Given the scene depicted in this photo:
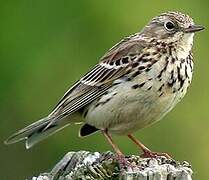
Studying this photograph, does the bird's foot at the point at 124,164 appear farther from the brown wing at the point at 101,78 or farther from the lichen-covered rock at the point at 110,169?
the brown wing at the point at 101,78

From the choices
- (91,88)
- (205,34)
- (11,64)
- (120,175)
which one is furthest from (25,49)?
(120,175)

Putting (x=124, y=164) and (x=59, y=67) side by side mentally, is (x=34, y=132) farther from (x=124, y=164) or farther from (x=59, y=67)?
(x=59, y=67)

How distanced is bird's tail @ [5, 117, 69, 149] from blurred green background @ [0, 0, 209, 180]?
3821 mm

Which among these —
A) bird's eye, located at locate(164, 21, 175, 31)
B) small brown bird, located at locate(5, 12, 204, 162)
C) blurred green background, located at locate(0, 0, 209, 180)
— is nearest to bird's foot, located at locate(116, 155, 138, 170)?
small brown bird, located at locate(5, 12, 204, 162)

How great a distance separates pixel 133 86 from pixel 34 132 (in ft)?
3.66

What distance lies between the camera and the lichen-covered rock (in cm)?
926

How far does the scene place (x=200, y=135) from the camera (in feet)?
52.7

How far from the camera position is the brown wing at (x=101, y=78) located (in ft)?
38.4

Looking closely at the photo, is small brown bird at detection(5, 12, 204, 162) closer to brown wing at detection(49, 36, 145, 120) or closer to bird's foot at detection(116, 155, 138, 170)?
brown wing at detection(49, 36, 145, 120)

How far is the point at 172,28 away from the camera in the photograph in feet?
38.5

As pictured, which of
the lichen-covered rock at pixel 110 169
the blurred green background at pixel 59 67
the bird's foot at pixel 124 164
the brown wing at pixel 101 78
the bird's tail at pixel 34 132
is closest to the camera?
the lichen-covered rock at pixel 110 169

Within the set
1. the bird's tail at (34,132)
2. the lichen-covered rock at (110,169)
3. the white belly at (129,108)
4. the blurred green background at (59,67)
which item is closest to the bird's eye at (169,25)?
the white belly at (129,108)

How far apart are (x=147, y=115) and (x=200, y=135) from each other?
4738 millimetres

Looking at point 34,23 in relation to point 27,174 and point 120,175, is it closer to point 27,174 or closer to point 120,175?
point 27,174
